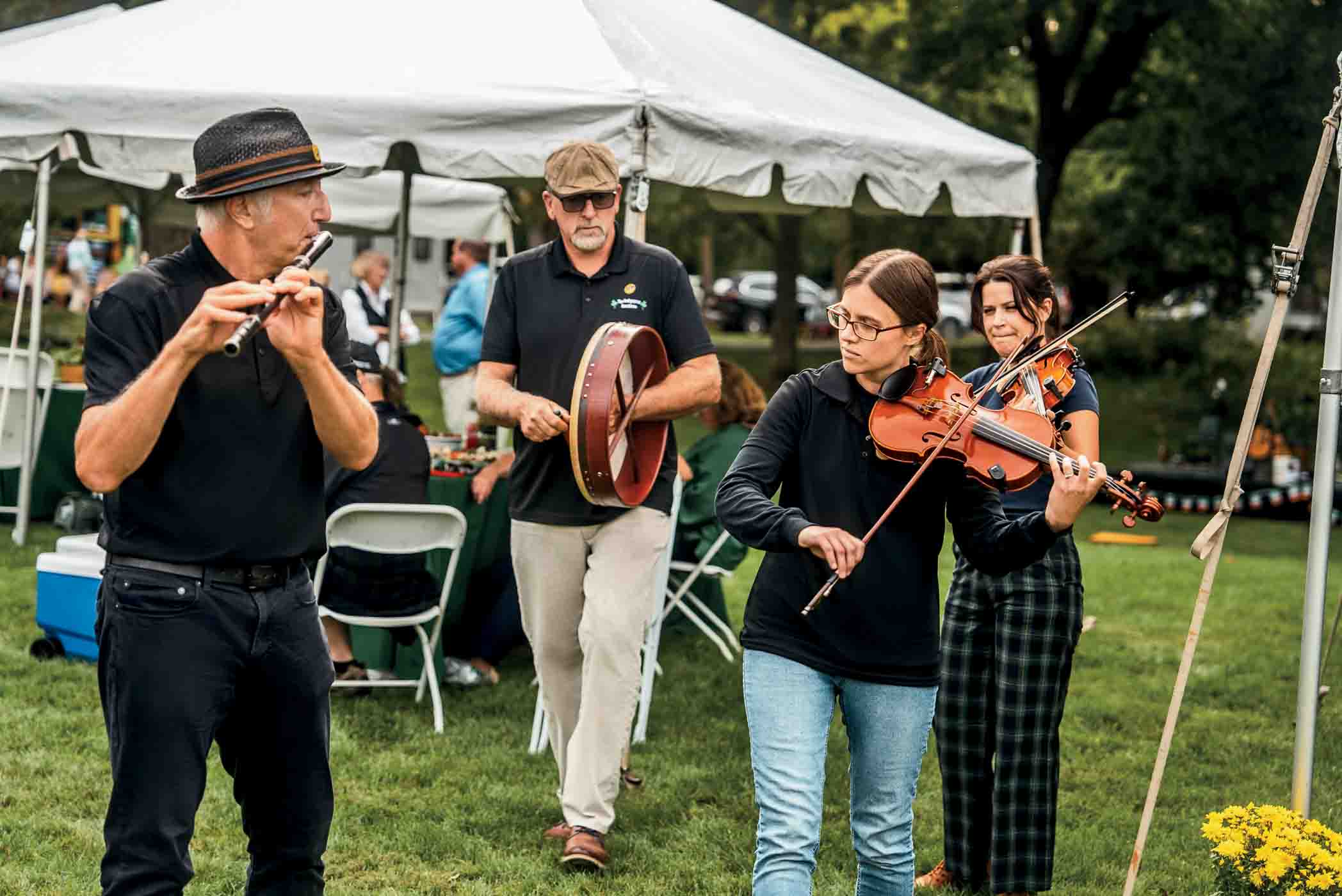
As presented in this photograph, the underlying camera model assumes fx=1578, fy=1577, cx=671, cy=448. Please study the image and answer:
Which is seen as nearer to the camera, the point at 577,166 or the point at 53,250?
the point at 577,166

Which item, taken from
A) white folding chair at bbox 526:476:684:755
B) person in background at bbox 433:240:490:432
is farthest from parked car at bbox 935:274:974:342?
white folding chair at bbox 526:476:684:755

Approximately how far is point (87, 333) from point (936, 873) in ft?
9.45

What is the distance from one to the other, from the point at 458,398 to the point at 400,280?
198cm

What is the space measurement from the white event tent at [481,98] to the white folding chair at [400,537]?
134 centimetres

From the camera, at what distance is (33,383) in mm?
8922

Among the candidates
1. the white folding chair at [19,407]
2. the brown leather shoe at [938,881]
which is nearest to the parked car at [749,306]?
the white folding chair at [19,407]

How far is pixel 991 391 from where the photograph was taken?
3693mm

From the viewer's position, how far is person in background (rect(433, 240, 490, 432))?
11.8 meters

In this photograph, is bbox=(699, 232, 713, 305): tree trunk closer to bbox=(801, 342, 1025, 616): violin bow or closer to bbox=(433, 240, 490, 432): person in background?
bbox=(433, 240, 490, 432): person in background

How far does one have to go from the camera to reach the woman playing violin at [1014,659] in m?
4.16

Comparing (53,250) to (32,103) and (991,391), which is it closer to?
(32,103)

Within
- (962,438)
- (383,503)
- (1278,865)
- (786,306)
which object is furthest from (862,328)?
(786,306)

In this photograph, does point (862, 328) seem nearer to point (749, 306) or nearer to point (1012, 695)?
point (1012, 695)

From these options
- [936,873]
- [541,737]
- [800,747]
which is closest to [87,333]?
[800,747]
